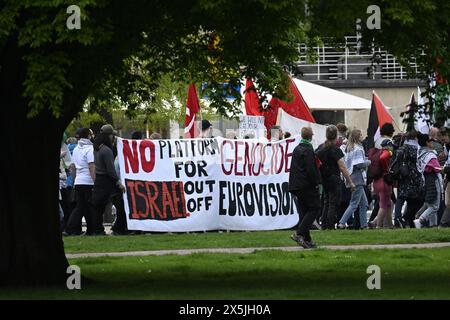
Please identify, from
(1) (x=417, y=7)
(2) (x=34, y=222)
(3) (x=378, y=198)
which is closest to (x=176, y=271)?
(2) (x=34, y=222)

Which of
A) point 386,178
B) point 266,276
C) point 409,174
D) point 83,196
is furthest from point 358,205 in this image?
point 266,276

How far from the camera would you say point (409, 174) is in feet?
78.5

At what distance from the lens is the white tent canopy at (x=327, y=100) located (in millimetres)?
35719

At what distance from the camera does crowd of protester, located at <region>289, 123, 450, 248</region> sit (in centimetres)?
2362

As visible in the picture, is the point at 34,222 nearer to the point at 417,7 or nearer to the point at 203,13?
the point at 203,13

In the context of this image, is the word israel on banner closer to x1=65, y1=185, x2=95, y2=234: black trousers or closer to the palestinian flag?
the palestinian flag

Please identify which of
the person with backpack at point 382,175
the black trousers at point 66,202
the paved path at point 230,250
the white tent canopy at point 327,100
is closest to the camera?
the paved path at point 230,250

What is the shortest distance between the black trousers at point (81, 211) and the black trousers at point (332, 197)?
4.12m

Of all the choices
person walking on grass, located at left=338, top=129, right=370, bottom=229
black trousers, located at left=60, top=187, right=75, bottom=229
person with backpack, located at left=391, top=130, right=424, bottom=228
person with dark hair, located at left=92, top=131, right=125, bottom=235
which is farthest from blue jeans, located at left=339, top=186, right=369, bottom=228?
black trousers, located at left=60, top=187, right=75, bottom=229

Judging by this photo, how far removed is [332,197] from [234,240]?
2969mm

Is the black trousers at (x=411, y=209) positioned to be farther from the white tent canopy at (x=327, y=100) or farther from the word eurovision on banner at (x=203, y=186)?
the white tent canopy at (x=327, y=100)

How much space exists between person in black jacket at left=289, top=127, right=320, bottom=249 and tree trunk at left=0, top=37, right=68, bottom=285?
5410 millimetres

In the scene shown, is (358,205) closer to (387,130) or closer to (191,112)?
(387,130)

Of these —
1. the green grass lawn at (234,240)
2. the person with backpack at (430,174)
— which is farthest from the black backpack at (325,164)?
the person with backpack at (430,174)
